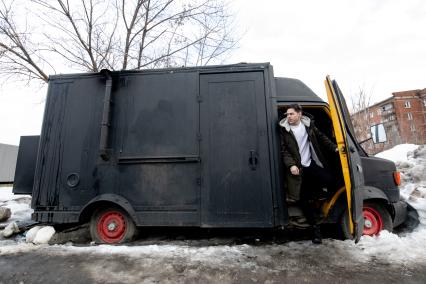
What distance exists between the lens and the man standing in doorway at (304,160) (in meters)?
3.46

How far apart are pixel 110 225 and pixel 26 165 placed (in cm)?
212

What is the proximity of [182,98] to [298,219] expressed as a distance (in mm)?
2707

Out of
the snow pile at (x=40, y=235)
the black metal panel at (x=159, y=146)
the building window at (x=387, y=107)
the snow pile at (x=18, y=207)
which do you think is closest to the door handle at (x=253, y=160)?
the black metal panel at (x=159, y=146)

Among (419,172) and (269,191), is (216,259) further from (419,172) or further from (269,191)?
(419,172)

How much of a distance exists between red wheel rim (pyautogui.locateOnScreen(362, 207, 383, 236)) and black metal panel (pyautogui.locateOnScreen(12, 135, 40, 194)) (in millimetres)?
5878

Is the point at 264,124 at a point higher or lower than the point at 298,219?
higher

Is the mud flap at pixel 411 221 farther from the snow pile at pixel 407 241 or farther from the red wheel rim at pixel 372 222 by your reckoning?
the red wheel rim at pixel 372 222

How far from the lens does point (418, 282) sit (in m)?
2.57

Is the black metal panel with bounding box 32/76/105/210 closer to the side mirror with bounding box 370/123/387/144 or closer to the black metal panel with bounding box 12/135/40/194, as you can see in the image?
the black metal panel with bounding box 12/135/40/194

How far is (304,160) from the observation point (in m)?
3.53

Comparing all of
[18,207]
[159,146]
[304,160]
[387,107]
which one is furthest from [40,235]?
[387,107]

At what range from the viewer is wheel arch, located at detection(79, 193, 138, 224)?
374 cm

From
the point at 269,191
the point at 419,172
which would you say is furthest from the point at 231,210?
the point at 419,172

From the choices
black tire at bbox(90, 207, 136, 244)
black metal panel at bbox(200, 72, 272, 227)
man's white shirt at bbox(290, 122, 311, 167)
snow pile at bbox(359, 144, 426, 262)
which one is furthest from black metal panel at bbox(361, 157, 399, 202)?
black tire at bbox(90, 207, 136, 244)
